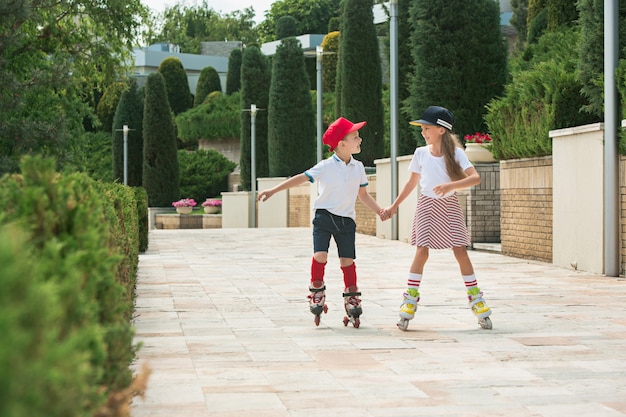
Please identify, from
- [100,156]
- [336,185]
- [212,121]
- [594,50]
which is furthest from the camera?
[100,156]

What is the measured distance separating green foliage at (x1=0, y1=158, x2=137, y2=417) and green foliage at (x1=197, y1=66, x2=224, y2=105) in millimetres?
69219

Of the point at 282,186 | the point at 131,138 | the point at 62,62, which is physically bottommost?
the point at 282,186

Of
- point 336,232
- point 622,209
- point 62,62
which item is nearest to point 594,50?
point 622,209

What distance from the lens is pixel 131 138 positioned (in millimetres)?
58594

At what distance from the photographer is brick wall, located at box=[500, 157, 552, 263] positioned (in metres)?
14.4

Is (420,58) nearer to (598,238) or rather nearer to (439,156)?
(598,238)

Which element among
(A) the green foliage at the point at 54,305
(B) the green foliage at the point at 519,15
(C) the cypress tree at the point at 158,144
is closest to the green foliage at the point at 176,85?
(C) the cypress tree at the point at 158,144

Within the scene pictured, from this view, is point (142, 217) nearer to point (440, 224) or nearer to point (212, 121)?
point (440, 224)

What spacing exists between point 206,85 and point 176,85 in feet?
7.45

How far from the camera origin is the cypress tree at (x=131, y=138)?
190 ft

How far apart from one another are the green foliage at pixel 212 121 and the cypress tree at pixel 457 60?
1544 inches

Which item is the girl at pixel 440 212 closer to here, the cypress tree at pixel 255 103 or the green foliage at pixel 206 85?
the cypress tree at pixel 255 103

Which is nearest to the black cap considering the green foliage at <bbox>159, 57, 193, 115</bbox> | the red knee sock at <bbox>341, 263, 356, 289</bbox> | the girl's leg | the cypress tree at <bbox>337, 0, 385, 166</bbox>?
the girl's leg

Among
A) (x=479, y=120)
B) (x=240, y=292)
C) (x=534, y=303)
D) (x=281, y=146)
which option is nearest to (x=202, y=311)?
(x=240, y=292)
